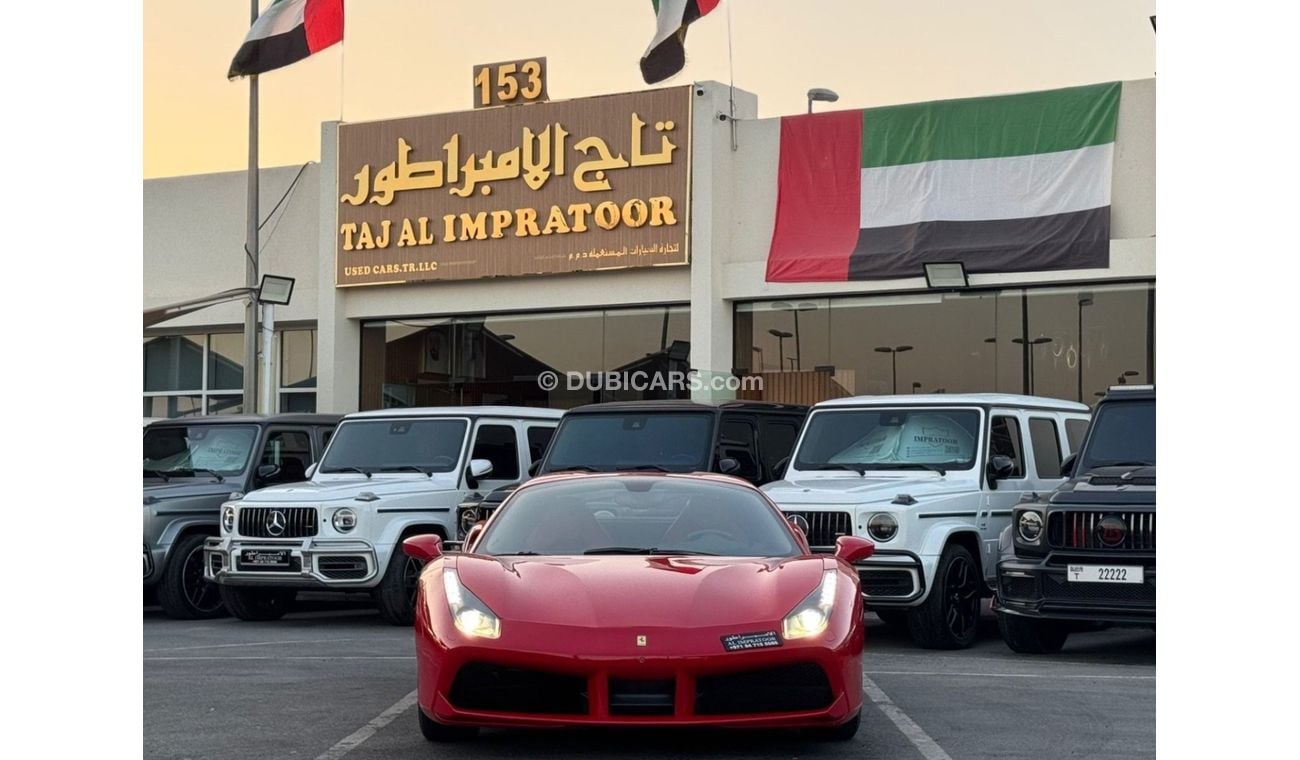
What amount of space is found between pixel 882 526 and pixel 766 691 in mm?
5633

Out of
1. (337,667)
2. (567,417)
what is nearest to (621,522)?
(337,667)

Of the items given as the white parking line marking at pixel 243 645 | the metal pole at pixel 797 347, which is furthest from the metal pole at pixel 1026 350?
the white parking line marking at pixel 243 645

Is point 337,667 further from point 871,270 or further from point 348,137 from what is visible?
point 348,137

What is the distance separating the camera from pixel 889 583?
44.6ft

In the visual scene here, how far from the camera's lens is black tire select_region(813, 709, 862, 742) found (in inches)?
338

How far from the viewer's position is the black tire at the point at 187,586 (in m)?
17.1

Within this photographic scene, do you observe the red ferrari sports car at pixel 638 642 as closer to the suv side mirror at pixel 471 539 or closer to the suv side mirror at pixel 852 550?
the suv side mirror at pixel 852 550

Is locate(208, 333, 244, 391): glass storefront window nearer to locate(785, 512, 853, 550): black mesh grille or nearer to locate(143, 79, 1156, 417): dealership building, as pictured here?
locate(143, 79, 1156, 417): dealership building

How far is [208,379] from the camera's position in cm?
3050

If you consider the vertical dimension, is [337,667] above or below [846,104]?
below
